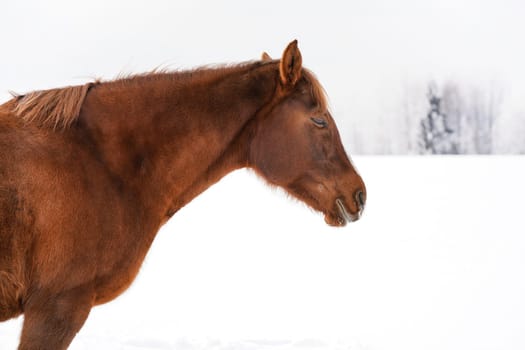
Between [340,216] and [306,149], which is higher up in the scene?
[306,149]

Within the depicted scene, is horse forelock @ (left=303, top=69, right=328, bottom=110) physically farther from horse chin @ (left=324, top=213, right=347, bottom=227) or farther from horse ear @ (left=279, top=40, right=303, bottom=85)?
horse chin @ (left=324, top=213, right=347, bottom=227)

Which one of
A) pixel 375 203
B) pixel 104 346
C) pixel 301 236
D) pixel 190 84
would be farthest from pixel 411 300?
pixel 190 84

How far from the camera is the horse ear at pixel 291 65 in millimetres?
2762

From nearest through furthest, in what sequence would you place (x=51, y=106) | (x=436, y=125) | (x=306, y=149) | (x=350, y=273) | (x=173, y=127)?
(x=51, y=106), (x=173, y=127), (x=306, y=149), (x=350, y=273), (x=436, y=125)

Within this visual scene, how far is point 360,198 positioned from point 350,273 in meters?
3.27

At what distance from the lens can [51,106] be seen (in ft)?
8.52

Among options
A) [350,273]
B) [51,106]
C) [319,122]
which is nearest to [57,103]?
[51,106]

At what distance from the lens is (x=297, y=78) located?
288 cm

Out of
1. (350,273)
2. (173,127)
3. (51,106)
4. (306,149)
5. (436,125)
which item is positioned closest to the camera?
(51,106)

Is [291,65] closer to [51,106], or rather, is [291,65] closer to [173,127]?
[173,127]

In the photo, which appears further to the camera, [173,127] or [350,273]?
[350,273]

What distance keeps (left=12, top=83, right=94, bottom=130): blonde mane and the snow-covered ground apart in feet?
7.92

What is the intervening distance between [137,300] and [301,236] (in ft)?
8.03

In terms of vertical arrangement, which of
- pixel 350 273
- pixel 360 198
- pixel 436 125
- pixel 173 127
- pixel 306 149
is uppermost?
pixel 173 127
